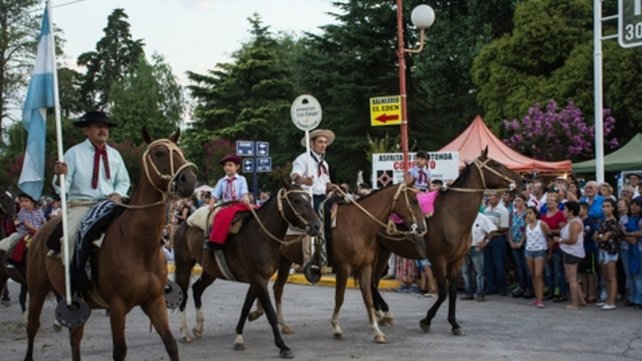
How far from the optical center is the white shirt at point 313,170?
433 inches

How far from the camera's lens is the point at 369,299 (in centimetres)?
1011

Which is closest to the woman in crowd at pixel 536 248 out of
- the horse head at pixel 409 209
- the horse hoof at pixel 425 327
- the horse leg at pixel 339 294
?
the horse hoof at pixel 425 327

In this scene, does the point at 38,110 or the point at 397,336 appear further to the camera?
the point at 397,336

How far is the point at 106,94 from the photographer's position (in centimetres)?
8131

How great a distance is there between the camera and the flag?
8.03 m

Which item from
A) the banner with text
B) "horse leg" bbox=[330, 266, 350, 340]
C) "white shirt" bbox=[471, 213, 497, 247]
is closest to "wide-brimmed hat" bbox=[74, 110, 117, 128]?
"horse leg" bbox=[330, 266, 350, 340]

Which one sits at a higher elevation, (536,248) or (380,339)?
(536,248)

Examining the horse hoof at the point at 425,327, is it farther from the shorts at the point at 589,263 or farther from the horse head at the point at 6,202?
the horse head at the point at 6,202

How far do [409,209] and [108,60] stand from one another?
78816mm

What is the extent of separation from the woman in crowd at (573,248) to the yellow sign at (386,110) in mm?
4759

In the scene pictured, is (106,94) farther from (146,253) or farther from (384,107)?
(146,253)

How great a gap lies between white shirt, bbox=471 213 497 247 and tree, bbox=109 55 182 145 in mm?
49134

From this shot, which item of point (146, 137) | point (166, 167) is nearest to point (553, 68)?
point (146, 137)

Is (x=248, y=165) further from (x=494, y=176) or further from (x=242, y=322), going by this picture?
(x=242, y=322)
